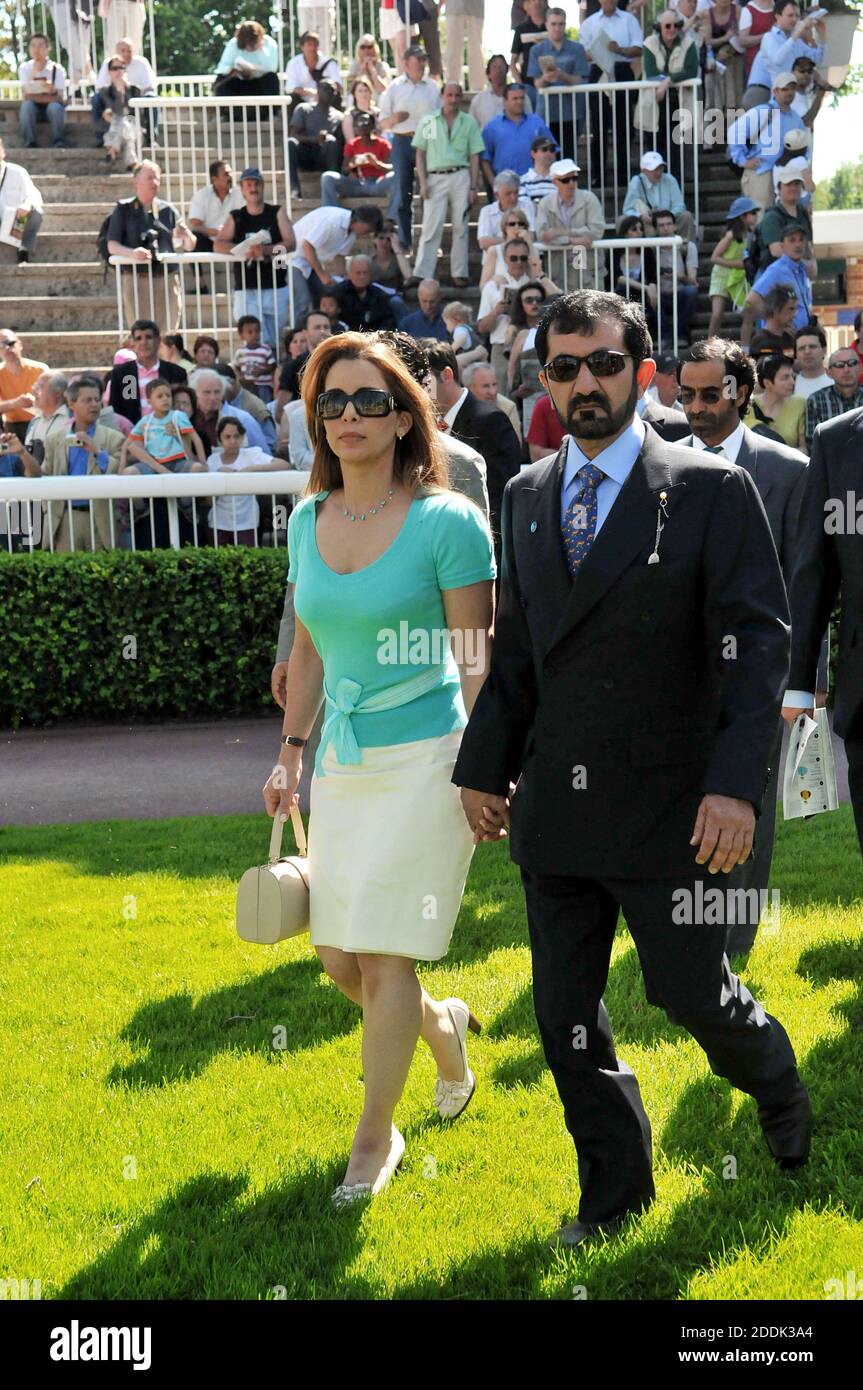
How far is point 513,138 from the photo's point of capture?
1547cm

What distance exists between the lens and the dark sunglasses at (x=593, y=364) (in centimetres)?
349

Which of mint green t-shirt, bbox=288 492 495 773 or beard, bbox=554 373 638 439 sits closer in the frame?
beard, bbox=554 373 638 439

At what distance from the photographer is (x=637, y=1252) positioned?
3.63 meters

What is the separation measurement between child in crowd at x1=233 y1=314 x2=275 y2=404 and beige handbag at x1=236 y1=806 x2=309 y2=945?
10.2m

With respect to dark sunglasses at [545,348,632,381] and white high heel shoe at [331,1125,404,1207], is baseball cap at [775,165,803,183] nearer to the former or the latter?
dark sunglasses at [545,348,632,381]

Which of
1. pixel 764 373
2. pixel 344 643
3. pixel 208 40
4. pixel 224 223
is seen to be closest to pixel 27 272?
pixel 224 223

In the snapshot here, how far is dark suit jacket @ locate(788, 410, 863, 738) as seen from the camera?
4621 millimetres

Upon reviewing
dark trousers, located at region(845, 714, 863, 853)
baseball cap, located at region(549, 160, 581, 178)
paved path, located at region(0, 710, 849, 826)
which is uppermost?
baseball cap, located at region(549, 160, 581, 178)

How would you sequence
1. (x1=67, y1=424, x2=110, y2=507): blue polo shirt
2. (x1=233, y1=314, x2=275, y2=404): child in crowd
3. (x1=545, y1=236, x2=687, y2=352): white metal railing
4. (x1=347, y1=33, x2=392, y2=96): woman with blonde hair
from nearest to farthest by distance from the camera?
(x1=67, y1=424, x2=110, y2=507): blue polo shirt < (x1=233, y1=314, x2=275, y2=404): child in crowd < (x1=545, y1=236, x2=687, y2=352): white metal railing < (x1=347, y1=33, x2=392, y2=96): woman with blonde hair

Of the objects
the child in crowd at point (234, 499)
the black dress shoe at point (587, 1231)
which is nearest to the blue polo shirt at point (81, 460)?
the child in crowd at point (234, 499)

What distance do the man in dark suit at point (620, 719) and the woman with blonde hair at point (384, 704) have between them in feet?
0.98

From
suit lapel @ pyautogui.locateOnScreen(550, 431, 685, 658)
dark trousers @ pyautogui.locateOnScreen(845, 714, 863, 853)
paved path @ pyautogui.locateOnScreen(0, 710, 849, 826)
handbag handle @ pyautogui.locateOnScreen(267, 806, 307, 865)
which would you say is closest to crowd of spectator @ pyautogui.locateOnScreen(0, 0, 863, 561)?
paved path @ pyautogui.locateOnScreen(0, 710, 849, 826)

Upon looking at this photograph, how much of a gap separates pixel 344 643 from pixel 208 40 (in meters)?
44.7

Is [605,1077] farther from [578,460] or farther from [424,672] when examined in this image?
[578,460]
